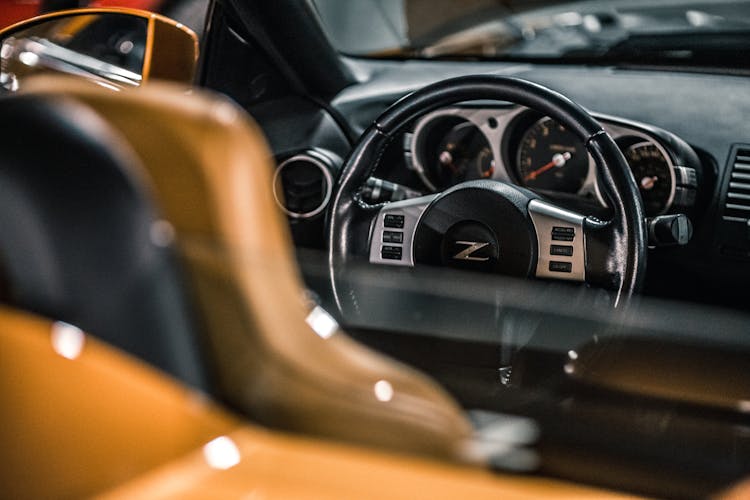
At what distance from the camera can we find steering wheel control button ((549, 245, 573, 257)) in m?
2.26

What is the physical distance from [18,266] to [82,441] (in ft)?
0.53

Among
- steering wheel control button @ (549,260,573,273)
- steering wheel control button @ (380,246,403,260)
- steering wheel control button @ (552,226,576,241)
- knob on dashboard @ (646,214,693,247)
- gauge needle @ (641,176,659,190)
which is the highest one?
gauge needle @ (641,176,659,190)

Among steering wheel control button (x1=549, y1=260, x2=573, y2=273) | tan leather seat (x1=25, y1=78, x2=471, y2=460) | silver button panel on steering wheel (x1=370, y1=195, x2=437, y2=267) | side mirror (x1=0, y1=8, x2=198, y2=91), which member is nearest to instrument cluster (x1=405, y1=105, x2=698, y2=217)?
silver button panel on steering wheel (x1=370, y1=195, x2=437, y2=267)

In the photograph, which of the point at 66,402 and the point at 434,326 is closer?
the point at 66,402

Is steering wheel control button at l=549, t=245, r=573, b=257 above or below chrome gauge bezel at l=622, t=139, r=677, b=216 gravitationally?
below

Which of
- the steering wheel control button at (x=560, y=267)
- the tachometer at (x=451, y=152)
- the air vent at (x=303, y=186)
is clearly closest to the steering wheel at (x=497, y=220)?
the steering wheel control button at (x=560, y=267)

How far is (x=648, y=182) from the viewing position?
2.53m

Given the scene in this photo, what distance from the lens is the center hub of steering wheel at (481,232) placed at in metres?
2.28

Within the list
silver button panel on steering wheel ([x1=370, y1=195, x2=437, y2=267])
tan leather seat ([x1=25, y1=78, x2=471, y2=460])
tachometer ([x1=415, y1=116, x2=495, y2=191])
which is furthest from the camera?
tachometer ([x1=415, y1=116, x2=495, y2=191])

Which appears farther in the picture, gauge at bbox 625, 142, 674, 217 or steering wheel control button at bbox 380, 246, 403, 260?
gauge at bbox 625, 142, 674, 217

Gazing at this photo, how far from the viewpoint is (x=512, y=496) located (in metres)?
0.89

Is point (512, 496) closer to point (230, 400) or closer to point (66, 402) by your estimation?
point (230, 400)

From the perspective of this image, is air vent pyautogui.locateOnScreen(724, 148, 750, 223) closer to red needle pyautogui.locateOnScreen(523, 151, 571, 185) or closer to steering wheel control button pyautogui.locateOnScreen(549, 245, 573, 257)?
red needle pyautogui.locateOnScreen(523, 151, 571, 185)

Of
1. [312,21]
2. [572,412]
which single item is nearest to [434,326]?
[572,412]
